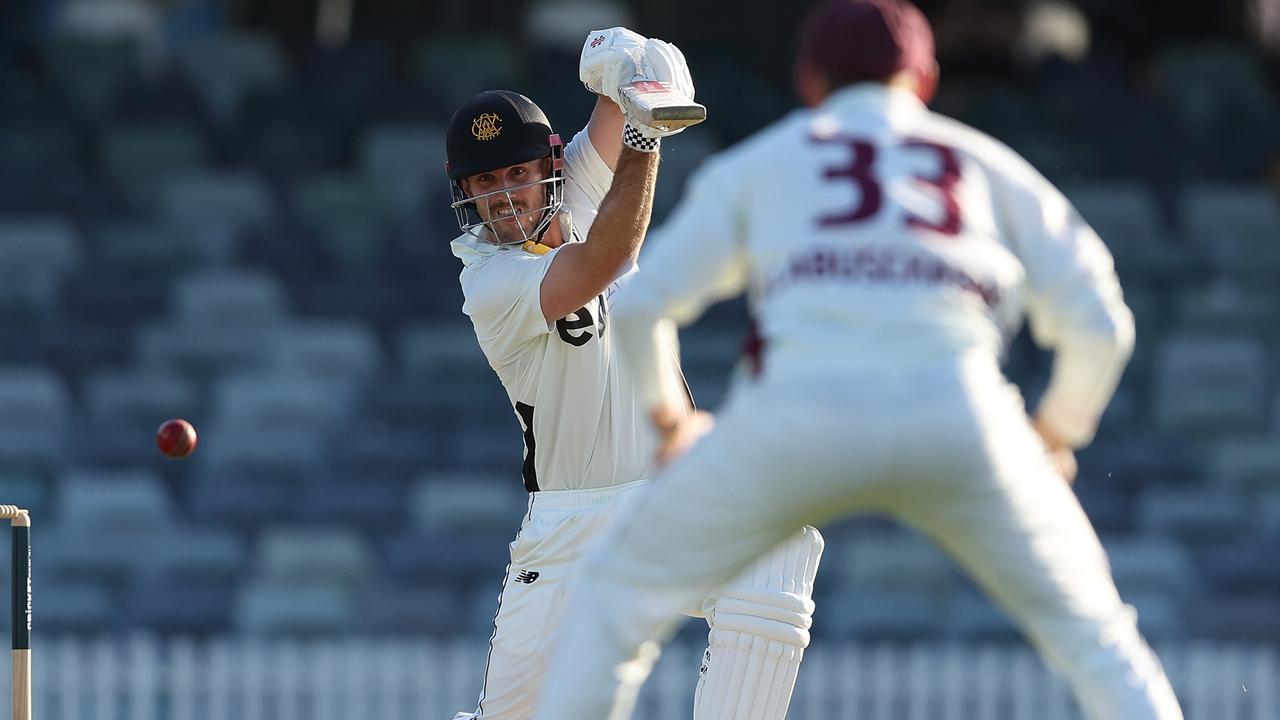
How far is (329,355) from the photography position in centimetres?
1176

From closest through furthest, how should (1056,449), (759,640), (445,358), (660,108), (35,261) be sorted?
(1056,449)
(660,108)
(759,640)
(445,358)
(35,261)

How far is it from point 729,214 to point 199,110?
10.9 m

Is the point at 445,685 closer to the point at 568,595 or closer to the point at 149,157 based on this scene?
the point at 568,595

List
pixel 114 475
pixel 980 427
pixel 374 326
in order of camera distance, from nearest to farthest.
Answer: pixel 980 427 → pixel 114 475 → pixel 374 326

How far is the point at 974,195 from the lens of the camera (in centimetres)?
321

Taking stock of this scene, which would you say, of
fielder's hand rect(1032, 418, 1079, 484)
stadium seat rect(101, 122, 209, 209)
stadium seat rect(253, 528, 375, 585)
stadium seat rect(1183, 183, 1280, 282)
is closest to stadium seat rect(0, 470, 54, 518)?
stadium seat rect(253, 528, 375, 585)

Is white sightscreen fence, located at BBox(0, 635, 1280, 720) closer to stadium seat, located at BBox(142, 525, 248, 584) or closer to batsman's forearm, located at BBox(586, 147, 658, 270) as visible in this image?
stadium seat, located at BBox(142, 525, 248, 584)

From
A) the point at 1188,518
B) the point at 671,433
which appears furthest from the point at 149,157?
the point at 671,433

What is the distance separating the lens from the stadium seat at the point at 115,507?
1052 centimetres

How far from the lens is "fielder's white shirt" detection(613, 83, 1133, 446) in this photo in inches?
123

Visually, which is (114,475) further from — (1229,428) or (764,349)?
(764,349)

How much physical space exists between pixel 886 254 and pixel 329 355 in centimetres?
889

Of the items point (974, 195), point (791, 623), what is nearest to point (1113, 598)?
point (974, 195)

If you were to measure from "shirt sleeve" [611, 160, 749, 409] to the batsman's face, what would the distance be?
4.11ft
